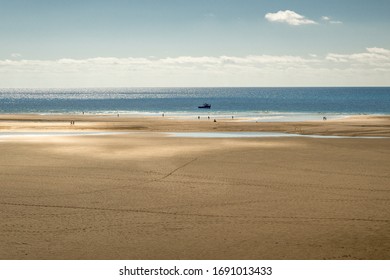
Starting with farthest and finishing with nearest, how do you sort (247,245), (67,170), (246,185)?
(67,170)
(246,185)
(247,245)

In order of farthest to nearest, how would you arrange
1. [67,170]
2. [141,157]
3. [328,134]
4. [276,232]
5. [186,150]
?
[328,134] < [186,150] < [141,157] < [67,170] < [276,232]

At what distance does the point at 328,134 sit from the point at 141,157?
22581mm

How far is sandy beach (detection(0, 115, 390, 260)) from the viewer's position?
36.5 feet

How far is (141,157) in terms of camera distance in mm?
26344

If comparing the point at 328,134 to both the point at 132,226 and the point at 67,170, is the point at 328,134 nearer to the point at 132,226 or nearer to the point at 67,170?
the point at 67,170

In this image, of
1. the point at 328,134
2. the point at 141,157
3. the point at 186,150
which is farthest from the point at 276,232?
the point at 328,134

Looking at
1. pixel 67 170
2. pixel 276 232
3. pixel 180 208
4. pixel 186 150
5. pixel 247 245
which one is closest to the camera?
pixel 247 245

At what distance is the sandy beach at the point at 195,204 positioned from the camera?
11133mm

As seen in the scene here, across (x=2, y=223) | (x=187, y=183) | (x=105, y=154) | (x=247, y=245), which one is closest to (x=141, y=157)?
(x=105, y=154)

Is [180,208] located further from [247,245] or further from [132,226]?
[247,245]

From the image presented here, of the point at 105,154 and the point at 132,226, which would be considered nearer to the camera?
the point at 132,226

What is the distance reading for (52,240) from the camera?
11.6 meters

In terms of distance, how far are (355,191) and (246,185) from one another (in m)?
4.38

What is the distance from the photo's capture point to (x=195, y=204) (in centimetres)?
1537
